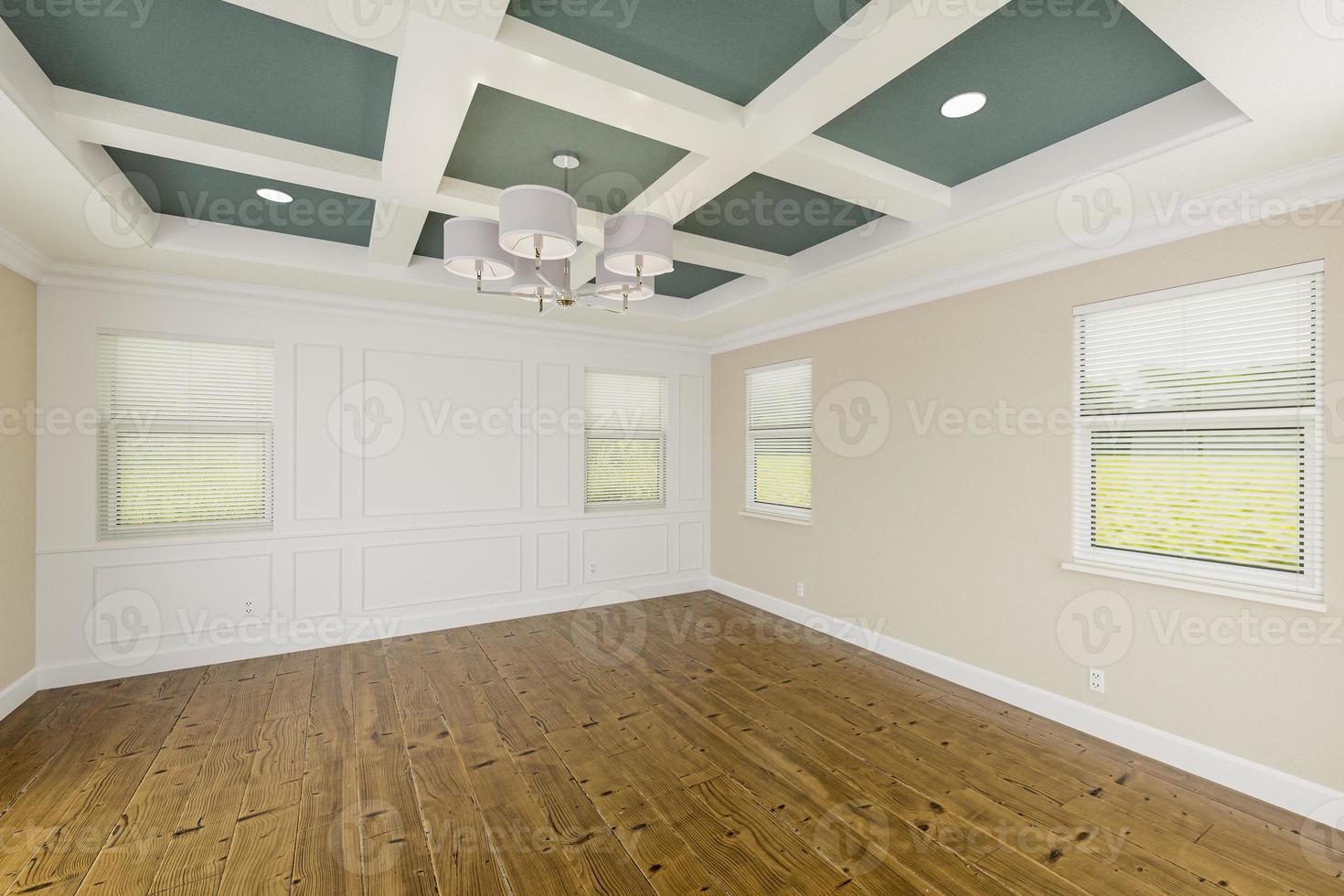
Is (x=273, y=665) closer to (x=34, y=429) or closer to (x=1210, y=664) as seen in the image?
(x=34, y=429)

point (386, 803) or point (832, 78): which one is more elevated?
point (832, 78)

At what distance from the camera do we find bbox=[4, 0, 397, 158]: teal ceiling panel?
→ 1.87 m

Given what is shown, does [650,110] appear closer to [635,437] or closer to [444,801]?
[444,801]

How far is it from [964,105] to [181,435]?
4.97m

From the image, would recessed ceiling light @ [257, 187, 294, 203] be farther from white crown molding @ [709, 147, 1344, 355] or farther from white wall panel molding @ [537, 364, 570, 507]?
white crown molding @ [709, 147, 1344, 355]

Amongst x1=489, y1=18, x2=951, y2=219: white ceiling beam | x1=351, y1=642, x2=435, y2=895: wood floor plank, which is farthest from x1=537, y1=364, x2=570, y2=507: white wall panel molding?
x1=489, y1=18, x2=951, y2=219: white ceiling beam

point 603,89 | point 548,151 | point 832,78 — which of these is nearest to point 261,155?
point 548,151

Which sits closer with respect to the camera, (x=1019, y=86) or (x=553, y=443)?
(x=1019, y=86)

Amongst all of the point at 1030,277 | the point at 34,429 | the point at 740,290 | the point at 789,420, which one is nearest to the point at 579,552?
the point at 789,420

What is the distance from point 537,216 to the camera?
237cm

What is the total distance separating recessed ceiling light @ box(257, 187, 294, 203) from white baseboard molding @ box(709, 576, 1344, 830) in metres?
4.57

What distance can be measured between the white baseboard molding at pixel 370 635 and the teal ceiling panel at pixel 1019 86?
4310mm

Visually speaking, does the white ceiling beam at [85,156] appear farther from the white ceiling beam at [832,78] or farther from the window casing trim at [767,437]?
the window casing trim at [767,437]

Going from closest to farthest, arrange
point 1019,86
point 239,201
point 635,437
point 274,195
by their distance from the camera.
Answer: point 1019,86 → point 274,195 → point 239,201 → point 635,437
